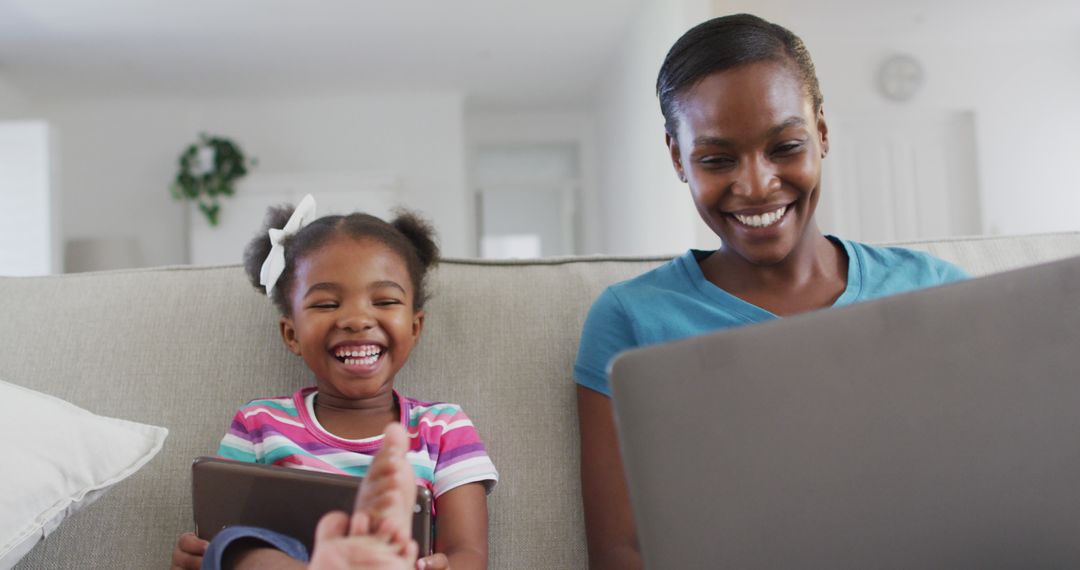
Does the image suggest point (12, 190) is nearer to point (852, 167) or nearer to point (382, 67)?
point (382, 67)

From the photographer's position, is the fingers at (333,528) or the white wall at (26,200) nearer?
the fingers at (333,528)

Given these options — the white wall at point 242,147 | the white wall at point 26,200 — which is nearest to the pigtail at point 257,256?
the white wall at point 26,200

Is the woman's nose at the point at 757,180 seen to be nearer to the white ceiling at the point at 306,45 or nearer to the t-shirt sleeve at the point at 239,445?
the t-shirt sleeve at the point at 239,445

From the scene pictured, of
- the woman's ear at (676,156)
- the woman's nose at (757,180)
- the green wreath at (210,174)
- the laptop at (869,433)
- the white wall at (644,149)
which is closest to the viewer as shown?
the laptop at (869,433)

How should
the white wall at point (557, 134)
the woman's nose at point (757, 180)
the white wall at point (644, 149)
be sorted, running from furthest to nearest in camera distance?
1. the white wall at point (557, 134)
2. the white wall at point (644, 149)
3. the woman's nose at point (757, 180)

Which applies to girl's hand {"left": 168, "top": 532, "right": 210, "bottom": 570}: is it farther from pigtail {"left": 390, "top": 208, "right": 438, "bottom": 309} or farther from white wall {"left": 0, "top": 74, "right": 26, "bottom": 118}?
white wall {"left": 0, "top": 74, "right": 26, "bottom": 118}

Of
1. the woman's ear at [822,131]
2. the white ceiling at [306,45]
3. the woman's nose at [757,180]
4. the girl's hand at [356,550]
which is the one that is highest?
the white ceiling at [306,45]

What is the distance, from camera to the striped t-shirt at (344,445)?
3.13ft

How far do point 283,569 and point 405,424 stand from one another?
348mm

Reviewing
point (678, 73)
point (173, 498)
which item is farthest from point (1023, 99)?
point (173, 498)

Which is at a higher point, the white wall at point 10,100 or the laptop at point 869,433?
the white wall at point 10,100

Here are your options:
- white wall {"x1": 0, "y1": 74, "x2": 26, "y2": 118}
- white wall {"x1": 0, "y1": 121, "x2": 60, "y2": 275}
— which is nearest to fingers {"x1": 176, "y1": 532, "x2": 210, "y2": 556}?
white wall {"x1": 0, "y1": 121, "x2": 60, "y2": 275}

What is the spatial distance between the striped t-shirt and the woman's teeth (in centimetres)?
40

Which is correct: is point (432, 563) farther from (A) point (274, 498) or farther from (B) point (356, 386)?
(B) point (356, 386)
